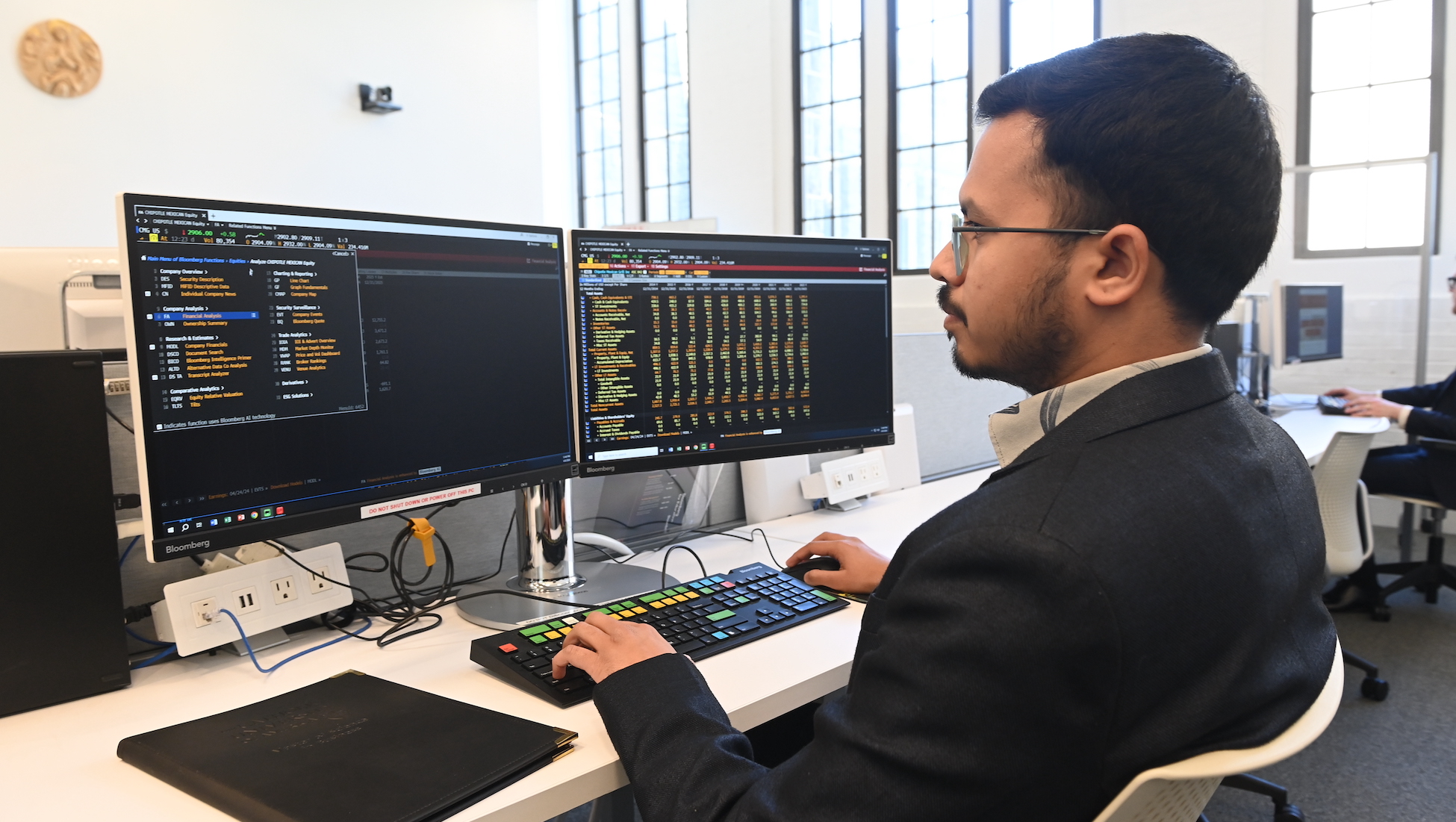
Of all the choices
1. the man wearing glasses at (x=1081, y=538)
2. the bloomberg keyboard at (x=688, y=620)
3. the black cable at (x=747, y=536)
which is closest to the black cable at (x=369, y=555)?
the bloomberg keyboard at (x=688, y=620)

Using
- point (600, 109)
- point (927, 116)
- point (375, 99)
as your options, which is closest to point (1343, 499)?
point (927, 116)

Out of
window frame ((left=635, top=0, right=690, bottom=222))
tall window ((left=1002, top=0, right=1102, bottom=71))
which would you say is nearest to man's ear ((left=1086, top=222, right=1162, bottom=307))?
tall window ((left=1002, top=0, right=1102, bottom=71))

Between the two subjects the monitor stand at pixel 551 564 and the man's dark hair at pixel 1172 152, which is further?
the monitor stand at pixel 551 564

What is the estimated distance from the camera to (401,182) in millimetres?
5316

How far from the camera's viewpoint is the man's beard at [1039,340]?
81 cm

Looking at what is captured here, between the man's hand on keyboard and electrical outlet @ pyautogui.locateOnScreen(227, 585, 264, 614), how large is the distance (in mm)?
394

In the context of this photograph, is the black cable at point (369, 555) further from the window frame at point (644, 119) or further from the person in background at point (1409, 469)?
the window frame at point (644, 119)

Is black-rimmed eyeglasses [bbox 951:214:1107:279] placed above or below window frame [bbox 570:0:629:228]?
below

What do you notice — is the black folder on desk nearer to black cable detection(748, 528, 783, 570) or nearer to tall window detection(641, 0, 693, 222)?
black cable detection(748, 528, 783, 570)

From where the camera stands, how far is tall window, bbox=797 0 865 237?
6867 millimetres

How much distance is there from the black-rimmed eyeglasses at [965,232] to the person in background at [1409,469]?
10.6 feet

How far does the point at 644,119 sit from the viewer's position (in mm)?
7988

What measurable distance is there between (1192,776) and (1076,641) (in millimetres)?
114

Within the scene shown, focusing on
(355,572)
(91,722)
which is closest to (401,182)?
(355,572)
